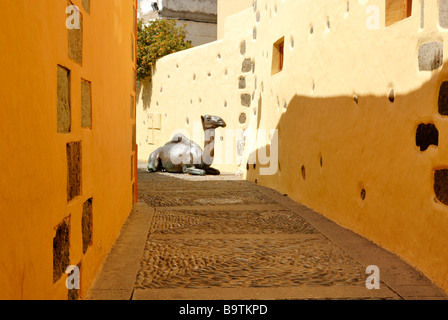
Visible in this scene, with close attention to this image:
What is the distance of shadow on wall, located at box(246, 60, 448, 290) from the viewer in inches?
116

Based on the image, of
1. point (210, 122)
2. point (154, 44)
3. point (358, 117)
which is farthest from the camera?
point (154, 44)

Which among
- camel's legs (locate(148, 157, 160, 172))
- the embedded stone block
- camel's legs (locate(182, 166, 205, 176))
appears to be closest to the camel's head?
camel's legs (locate(182, 166, 205, 176))

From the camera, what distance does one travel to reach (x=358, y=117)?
4.23 metres

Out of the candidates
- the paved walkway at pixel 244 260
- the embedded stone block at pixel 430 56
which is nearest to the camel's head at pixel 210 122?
the paved walkway at pixel 244 260

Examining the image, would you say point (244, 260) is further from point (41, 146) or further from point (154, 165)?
point (154, 165)

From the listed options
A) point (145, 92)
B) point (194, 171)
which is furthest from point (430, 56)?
point (145, 92)

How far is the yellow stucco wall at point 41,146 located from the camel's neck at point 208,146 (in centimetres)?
635

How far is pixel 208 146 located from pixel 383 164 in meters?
6.11

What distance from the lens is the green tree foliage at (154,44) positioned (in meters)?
14.1

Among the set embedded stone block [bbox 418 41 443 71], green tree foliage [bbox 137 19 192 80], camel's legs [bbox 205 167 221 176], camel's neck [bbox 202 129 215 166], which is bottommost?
camel's legs [bbox 205 167 221 176]

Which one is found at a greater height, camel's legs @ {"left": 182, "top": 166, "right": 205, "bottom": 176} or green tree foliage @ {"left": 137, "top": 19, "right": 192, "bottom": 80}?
green tree foliage @ {"left": 137, "top": 19, "right": 192, "bottom": 80}

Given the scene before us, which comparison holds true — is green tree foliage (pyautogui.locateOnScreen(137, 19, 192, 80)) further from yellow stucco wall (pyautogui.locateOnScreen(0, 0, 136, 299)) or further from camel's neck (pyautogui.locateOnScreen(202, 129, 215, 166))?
yellow stucco wall (pyautogui.locateOnScreen(0, 0, 136, 299))

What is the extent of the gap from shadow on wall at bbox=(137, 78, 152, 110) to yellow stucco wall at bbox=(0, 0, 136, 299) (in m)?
11.4

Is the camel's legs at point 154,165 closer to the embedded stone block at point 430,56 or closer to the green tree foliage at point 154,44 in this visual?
the green tree foliage at point 154,44
